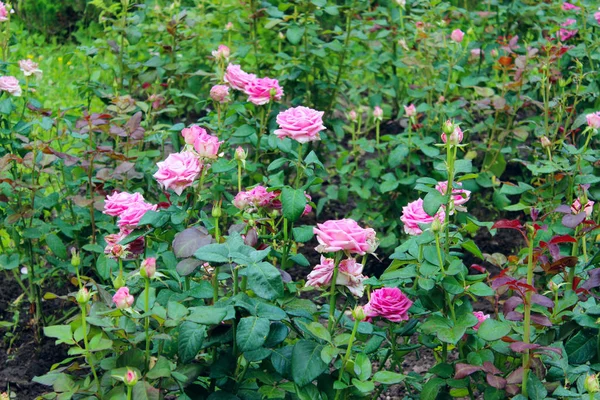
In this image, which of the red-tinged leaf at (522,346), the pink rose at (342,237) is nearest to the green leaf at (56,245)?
the pink rose at (342,237)

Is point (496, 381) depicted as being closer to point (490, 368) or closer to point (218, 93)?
point (490, 368)

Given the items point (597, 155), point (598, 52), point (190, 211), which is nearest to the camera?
point (190, 211)

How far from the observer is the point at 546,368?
1794mm

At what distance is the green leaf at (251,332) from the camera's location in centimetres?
158

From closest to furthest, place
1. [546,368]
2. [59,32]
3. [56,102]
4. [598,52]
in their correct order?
[546,368] < [598,52] < [56,102] < [59,32]

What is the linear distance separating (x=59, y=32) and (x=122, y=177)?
349 centimetres

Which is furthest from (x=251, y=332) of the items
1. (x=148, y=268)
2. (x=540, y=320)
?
(x=540, y=320)

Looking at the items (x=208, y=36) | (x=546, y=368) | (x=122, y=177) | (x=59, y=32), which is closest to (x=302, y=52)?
(x=208, y=36)

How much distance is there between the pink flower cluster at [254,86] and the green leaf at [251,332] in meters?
1.00

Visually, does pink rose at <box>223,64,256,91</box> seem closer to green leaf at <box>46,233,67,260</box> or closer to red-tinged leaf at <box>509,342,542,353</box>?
green leaf at <box>46,233,67,260</box>

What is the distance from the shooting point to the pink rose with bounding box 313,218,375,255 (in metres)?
1.68

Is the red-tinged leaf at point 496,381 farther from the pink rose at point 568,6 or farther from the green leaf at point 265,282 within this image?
the pink rose at point 568,6

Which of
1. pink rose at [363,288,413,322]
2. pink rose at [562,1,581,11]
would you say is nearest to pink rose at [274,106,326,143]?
pink rose at [363,288,413,322]

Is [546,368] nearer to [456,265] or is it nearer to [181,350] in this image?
[456,265]
